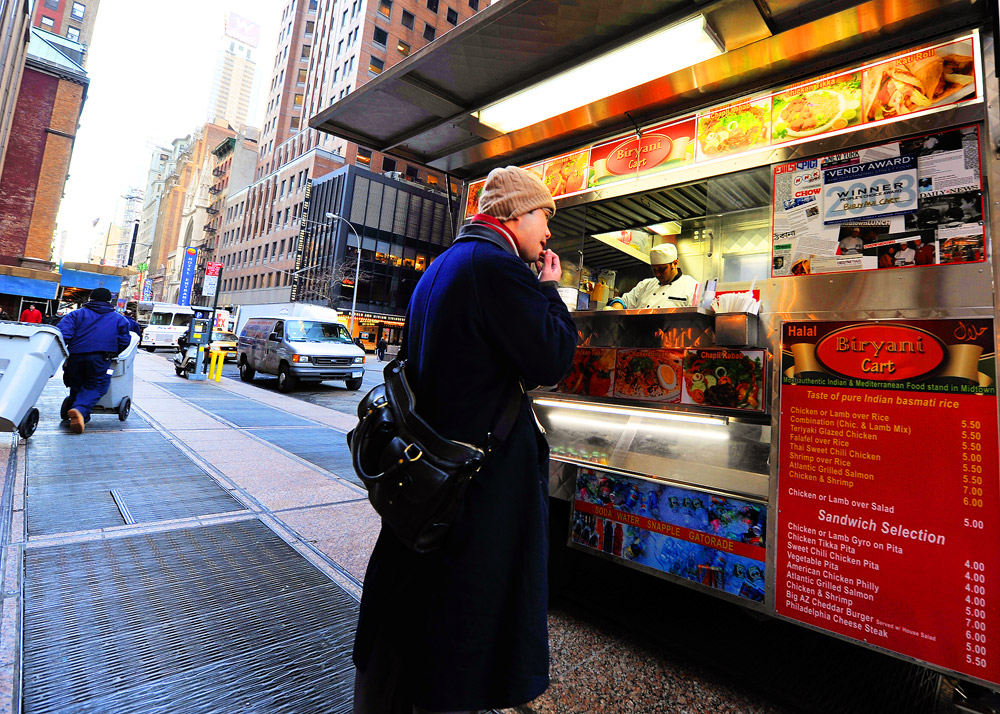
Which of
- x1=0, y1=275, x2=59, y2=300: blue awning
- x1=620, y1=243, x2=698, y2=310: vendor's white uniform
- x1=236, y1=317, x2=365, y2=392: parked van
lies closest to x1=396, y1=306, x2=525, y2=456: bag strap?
x1=620, y1=243, x2=698, y2=310: vendor's white uniform

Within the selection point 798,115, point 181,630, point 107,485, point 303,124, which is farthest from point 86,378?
point 303,124

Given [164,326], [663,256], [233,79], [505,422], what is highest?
[233,79]

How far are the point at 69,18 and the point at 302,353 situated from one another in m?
73.7

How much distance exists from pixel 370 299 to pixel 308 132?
2188cm

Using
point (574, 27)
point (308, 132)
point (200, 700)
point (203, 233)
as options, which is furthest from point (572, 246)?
point (203, 233)

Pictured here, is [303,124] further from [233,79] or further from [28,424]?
[233,79]

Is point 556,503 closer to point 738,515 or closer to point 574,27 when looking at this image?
point 738,515

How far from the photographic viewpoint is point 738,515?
7.84 feet

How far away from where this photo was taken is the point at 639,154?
3234mm

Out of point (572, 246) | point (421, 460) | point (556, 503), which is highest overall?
point (572, 246)

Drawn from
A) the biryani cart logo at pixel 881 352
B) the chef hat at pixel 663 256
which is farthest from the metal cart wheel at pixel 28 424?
the biryani cart logo at pixel 881 352

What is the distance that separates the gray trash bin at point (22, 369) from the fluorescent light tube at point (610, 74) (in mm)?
5288

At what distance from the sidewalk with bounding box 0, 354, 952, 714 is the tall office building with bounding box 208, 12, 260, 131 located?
198995mm

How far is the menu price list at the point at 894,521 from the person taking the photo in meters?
1.83
